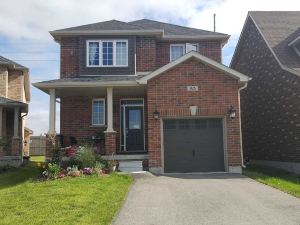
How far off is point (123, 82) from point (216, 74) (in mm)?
3746

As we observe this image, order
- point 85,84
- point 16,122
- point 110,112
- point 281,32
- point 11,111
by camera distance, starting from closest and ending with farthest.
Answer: point 110,112 < point 85,84 < point 281,32 < point 16,122 < point 11,111

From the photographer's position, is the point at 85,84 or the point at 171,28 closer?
the point at 85,84

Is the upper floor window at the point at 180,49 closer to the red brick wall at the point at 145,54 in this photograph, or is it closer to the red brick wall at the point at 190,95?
the red brick wall at the point at 145,54

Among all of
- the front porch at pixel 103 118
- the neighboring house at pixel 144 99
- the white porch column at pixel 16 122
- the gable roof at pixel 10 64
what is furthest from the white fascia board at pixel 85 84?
the gable roof at pixel 10 64

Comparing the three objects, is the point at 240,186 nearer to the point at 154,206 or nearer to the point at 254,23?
the point at 154,206

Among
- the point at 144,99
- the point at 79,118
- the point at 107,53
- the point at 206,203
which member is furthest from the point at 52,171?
the point at 107,53

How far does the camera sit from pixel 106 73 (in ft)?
64.8

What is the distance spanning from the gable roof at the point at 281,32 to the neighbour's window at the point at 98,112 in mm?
8342

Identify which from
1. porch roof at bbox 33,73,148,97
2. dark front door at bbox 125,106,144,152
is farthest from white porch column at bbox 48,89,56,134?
dark front door at bbox 125,106,144,152

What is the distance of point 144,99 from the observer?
65.1 feet

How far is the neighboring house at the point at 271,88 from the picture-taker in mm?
18453

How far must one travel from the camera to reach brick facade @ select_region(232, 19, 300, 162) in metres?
18.3

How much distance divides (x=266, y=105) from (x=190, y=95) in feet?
19.1

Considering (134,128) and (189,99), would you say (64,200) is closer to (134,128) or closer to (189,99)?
(189,99)
